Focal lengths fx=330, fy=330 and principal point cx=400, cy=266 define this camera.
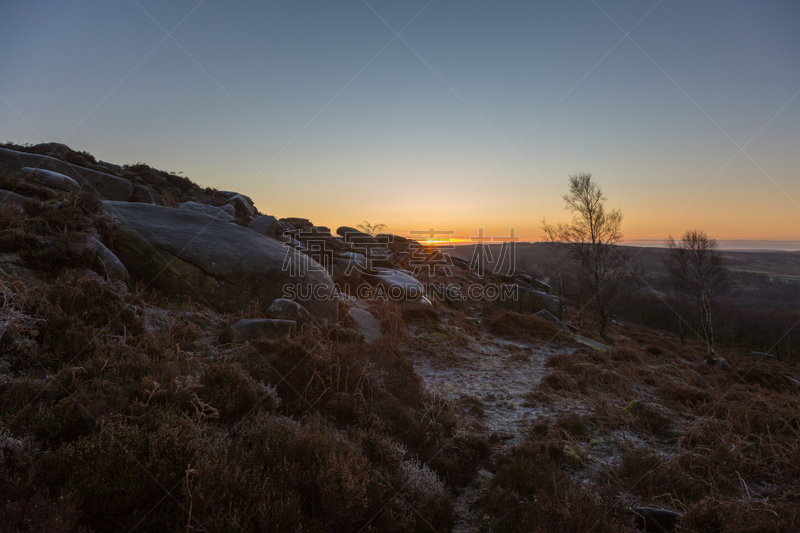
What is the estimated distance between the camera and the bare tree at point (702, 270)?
22641 mm

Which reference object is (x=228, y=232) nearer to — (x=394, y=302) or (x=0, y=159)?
(x=394, y=302)

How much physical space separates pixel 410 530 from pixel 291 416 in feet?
5.26

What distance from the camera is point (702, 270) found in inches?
907

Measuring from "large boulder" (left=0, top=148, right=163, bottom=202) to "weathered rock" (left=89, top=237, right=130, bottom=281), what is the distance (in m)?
3.90

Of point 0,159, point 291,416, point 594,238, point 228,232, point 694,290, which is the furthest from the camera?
point 694,290

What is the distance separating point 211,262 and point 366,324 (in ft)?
12.3

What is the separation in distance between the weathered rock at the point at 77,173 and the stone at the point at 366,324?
21.5ft

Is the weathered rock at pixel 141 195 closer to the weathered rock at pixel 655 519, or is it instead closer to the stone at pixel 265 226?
the stone at pixel 265 226

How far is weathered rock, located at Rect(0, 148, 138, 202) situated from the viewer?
8.28 m

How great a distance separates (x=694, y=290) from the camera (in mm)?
23734

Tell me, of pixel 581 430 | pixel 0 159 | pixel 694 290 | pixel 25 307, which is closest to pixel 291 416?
pixel 25 307

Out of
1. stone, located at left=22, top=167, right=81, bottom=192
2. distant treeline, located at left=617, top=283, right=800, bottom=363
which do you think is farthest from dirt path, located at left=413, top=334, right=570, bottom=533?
distant treeline, located at left=617, top=283, right=800, bottom=363

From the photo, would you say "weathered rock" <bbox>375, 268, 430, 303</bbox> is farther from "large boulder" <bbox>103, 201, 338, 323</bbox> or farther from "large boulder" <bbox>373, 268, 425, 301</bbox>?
"large boulder" <bbox>103, 201, 338, 323</bbox>

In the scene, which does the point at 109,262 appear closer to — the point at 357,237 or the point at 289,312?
the point at 289,312
